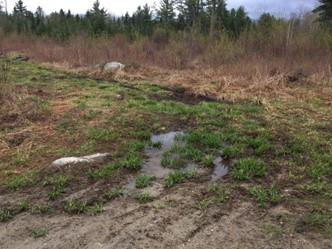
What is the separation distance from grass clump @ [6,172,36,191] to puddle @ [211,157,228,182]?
78.8 inches

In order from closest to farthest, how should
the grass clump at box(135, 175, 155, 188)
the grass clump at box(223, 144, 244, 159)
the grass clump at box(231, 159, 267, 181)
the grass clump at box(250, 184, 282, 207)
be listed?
1. the grass clump at box(250, 184, 282, 207)
2. the grass clump at box(135, 175, 155, 188)
3. the grass clump at box(231, 159, 267, 181)
4. the grass clump at box(223, 144, 244, 159)

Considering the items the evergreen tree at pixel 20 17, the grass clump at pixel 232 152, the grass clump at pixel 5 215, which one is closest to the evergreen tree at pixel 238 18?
the evergreen tree at pixel 20 17

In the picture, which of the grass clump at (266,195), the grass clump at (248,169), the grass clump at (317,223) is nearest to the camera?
the grass clump at (317,223)

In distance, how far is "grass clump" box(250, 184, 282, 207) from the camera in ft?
11.6

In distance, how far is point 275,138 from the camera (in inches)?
209

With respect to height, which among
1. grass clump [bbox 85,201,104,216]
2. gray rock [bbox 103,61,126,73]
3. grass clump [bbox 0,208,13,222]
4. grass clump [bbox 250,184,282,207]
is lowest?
grass clump [bbox 0,208,13,222]

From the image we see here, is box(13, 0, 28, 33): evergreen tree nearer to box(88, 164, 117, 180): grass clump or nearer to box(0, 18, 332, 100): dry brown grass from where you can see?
box(0, 18, 332, 100): dry brown grass

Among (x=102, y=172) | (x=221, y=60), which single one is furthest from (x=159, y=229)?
(x=221, y=60)

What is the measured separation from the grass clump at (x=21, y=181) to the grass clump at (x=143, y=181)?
1.16 m

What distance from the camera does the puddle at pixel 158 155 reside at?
4.32 metres

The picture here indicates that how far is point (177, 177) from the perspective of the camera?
407cm

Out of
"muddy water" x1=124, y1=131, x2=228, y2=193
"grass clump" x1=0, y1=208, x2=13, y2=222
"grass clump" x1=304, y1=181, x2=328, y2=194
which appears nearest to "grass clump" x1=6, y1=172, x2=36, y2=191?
"grass clump" x1=0, y1=208, x2=13, y2=222

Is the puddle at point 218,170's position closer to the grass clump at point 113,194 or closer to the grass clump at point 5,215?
the grass clump at point 113,194

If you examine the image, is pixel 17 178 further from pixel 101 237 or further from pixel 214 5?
pixel 214 5
